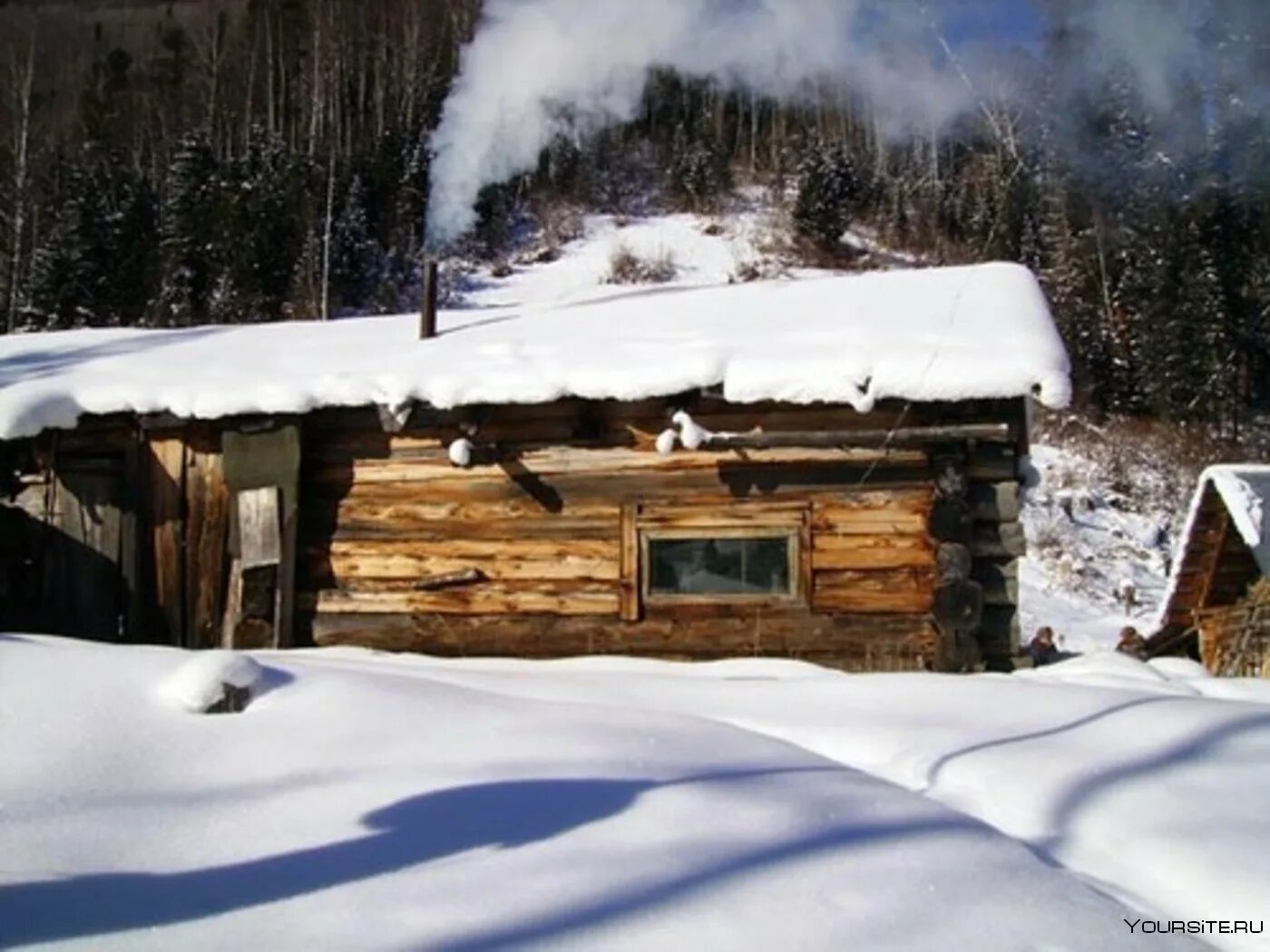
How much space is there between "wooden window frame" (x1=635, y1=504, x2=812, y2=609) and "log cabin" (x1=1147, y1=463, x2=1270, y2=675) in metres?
8.82

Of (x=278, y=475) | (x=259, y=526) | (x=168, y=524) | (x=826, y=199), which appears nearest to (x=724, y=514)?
(x=278, y=475)

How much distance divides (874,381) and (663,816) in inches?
186

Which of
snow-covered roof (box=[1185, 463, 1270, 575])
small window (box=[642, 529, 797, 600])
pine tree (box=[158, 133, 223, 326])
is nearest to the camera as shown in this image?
small window (box=[642, 529, 797, 600])

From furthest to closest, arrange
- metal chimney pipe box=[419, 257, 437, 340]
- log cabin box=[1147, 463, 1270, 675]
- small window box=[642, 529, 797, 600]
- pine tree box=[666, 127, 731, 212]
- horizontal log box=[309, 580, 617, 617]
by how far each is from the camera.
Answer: pine tree box=[666, 127, 731, 212] → log cabin box=[1147, 463, 1270, 675] → metal chimney pipe box=[419, 257, 437, 340] → horizontal log box=[309, 580, 617, 617] → small window box=[642, 529, 797, 600]

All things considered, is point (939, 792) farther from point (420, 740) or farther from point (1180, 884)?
point (420, 740)

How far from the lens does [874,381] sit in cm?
713

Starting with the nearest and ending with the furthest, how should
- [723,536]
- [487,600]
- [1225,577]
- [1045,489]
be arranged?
[723,536]
[487,600]
[1225,577]
[1045,489]

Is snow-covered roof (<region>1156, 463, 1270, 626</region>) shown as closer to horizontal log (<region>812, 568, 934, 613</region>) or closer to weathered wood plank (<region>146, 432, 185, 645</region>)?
horizontal log (<region>812, 568, 934, 613</region>)

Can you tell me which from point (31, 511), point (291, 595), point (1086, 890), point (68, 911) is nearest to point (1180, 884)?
point (1086, 890)

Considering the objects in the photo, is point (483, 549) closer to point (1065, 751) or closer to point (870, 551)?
point (870, 551)

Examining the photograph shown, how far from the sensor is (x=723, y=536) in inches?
309

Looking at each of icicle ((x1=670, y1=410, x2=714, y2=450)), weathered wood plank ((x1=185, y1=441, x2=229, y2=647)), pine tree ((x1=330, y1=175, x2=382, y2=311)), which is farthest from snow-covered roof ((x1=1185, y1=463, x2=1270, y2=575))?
pine tree ((x1=330, y1=175, x2=382, y2=311))

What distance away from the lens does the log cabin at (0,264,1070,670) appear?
24.4 feet

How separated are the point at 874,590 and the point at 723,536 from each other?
1.22 metres
